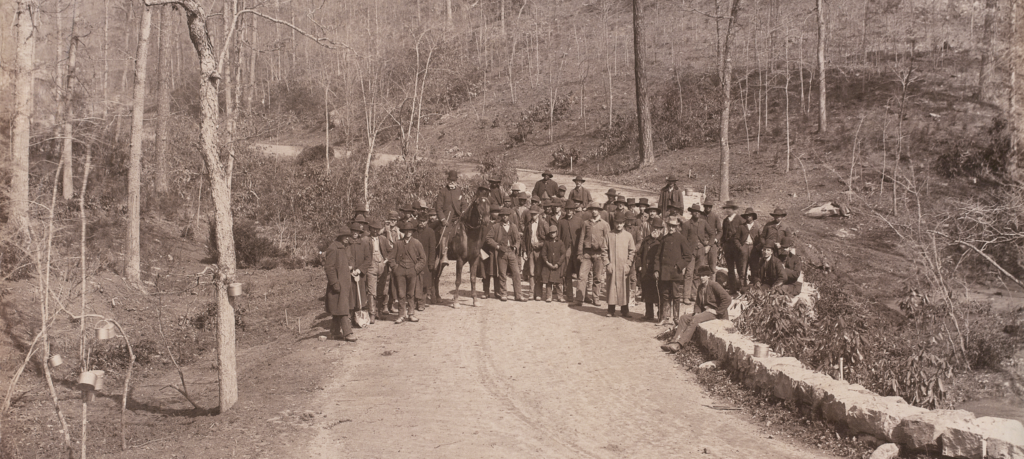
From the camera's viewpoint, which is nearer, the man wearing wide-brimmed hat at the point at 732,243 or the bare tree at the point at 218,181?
the bare tree at the point at 218,181

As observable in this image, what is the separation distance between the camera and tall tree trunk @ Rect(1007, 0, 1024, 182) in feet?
49.7

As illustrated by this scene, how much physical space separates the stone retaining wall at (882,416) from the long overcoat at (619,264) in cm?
380

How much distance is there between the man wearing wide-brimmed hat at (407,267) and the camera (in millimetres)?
13648

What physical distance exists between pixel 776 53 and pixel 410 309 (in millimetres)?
32251

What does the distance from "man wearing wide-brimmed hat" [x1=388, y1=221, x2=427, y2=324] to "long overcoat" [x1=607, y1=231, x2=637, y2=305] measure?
134 inches

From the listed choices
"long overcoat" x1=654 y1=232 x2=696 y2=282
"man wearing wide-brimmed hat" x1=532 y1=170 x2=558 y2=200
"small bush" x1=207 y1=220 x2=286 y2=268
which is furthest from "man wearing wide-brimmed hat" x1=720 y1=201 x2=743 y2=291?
"small bush" x1=207 y1=220 x2=286 y2=268

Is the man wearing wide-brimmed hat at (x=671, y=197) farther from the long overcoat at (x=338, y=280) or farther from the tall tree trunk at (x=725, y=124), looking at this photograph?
the tall tree trunk at (x=725, y=124)

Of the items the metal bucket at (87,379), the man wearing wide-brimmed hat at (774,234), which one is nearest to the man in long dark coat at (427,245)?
the man wearing wide-brimmed hat at (774,234)

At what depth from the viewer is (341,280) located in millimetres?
12617

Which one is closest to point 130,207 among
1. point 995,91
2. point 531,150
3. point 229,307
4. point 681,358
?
point 229,307

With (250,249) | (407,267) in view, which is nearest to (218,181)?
(407,267)

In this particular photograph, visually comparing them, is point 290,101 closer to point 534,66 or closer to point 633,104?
point 534,66

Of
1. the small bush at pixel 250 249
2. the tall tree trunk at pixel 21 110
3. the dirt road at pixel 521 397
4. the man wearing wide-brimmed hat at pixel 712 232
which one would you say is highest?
the tall tree trunk at pixel 21 110

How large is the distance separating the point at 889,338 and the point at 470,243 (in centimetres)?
796
